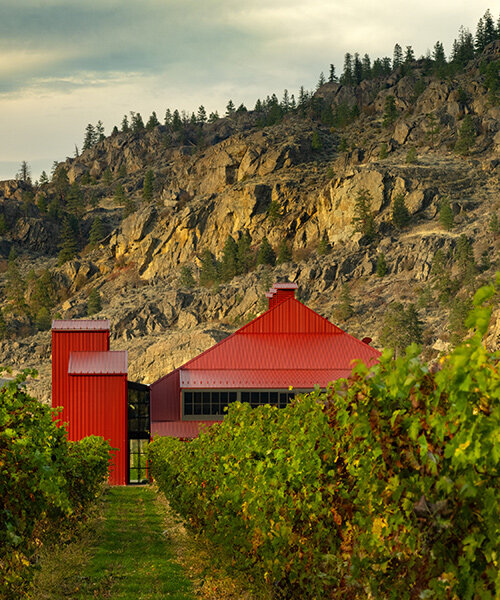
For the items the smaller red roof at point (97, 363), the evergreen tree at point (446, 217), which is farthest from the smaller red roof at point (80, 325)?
the evergreen tree at point (446, 217)

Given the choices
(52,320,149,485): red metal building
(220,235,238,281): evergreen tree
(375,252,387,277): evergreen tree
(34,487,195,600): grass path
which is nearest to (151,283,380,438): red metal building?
(52,320,149,485): red metal building

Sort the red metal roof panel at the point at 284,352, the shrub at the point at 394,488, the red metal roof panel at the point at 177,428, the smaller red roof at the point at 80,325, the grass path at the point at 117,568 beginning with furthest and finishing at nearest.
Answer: the red metal roof panel at the point at 284,352 → the smaller red roof at the point at 80,325 → the red metal roof panel at the point at 177,428 → the grass path at the point at 117,568 → the shrub at the point at 394,488

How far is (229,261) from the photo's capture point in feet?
408

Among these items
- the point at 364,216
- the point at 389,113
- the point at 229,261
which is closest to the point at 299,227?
the point at 229,261

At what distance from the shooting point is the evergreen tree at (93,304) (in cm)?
12681

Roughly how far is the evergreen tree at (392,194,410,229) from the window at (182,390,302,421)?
78.3 meters

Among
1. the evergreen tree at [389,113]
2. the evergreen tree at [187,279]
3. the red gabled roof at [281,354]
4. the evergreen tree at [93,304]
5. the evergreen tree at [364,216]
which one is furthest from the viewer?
the evergreen tree at [389,113]

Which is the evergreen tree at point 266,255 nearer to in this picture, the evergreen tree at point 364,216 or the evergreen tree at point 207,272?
the evergreen tree at point 207,272

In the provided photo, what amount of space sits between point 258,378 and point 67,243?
117433 mm

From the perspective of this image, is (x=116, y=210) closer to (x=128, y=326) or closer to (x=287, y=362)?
(x=128, y=326)

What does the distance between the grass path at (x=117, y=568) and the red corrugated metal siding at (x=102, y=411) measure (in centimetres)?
1708

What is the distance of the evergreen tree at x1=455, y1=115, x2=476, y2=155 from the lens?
135375mm

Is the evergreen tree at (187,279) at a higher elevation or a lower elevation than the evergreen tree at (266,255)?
lower

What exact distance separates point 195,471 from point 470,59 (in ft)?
560
